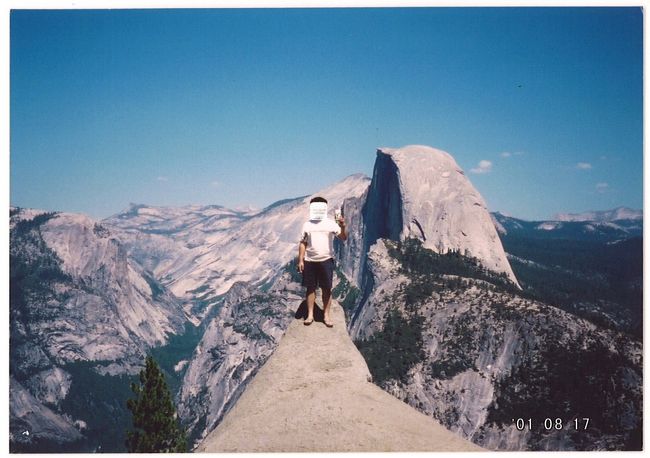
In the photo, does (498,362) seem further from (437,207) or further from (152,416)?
(437,207)

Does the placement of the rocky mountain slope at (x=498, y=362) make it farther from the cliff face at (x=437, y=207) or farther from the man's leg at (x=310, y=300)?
the man's leg at (x=310, y=300)

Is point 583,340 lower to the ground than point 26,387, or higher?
higher

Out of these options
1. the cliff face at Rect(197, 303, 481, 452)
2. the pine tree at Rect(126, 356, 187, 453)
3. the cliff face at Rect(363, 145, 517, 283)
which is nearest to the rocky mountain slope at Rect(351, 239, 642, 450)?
the cliff face at Rect(363, 145, 517, 283)

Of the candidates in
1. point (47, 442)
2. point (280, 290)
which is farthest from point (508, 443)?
point (47, 442)

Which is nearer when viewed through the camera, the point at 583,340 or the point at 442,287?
the point at 583,340

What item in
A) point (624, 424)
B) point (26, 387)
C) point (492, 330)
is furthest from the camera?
point (26, 387)

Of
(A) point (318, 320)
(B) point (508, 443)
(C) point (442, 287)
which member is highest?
(A) point (318, 320)

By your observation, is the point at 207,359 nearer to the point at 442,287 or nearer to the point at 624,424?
the point at 442,287

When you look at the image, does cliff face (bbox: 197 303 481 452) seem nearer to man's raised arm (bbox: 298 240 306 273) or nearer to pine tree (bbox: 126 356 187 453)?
man's raised arm (bbox: 298 240 306 273)
